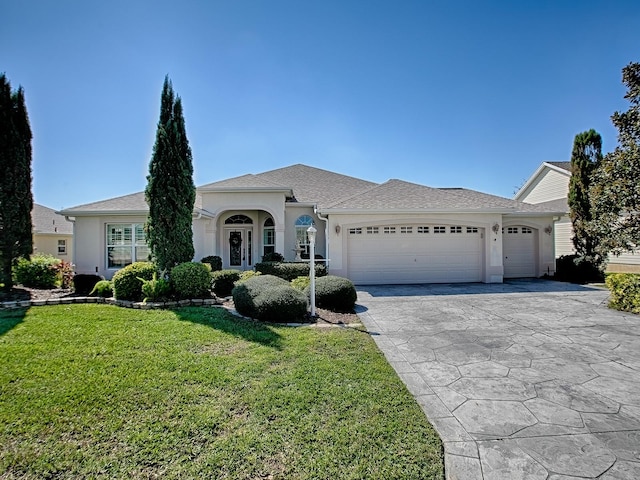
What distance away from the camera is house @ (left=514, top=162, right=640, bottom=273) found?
55.4 feet

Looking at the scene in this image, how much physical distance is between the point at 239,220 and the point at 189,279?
765 cm

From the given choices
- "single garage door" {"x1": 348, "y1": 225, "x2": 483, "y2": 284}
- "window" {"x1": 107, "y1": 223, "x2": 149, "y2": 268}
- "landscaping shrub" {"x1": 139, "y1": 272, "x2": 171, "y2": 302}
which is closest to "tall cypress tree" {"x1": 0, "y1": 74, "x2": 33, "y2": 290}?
"window" {"x1": 107, "y1": 223, "x2": 149, "y2": 268}

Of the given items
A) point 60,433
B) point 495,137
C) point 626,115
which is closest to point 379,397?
point 60,433

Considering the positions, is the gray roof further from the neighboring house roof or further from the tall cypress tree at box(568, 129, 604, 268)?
the neighboring house roof

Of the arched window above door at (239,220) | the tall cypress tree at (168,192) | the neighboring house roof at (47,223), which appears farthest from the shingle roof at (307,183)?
the neighboring house roof at (47,223)

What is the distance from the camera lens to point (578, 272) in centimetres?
1339

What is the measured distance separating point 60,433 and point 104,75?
395 inches

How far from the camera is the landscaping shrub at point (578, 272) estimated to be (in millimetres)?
13266

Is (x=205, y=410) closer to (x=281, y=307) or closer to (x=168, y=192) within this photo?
(x=281, y=307)

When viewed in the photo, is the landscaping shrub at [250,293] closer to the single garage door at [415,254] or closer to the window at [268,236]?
the single garage door at [415,254]

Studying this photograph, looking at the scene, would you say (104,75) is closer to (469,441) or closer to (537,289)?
(469,441)

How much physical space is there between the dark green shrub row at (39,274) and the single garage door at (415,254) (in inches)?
419

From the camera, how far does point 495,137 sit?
16.3m

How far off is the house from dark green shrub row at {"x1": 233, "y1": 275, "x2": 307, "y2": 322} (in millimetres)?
16153
